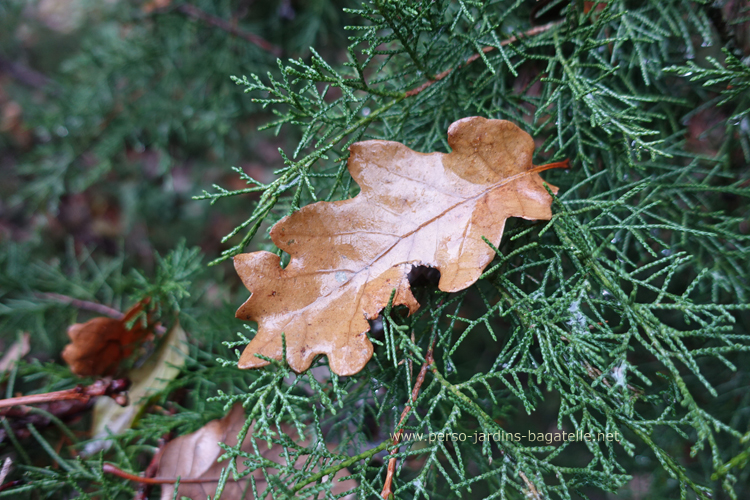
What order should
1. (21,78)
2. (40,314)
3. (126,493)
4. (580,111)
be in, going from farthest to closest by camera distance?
(21,78)
(40,314)
(126,493)
(580,111)

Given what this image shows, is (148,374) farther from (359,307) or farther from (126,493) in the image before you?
(359,307)

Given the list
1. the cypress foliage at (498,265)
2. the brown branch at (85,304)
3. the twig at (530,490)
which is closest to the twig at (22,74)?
the cypress foliage at (498,265)

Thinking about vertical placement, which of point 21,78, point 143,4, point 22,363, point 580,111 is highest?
point 21,78

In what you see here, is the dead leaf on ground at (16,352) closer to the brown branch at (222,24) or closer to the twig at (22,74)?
the brown branch at (222,24)

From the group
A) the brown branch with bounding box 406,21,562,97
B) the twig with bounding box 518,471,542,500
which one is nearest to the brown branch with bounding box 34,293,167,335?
the brown branch with bounding box 406,21,562,97

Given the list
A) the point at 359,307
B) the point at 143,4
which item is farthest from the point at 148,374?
the point at 143,4

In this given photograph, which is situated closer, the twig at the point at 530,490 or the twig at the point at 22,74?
the twig at the point at 530,490

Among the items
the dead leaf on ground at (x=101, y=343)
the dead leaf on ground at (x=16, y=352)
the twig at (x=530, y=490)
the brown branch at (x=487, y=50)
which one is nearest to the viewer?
the twig at (x=530, y=490)
